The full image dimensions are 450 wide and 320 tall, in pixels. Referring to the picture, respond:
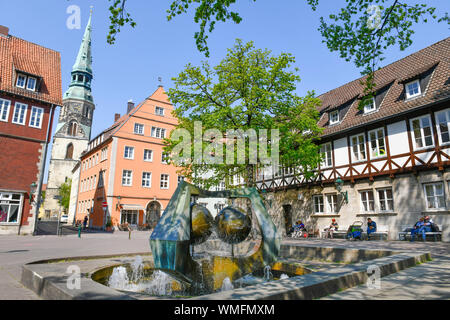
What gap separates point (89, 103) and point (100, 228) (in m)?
54.6

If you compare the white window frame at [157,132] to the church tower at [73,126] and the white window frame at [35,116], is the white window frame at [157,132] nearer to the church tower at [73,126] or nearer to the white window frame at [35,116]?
the white window frame at [35,116]

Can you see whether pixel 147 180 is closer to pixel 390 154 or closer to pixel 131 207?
pixel 131 207

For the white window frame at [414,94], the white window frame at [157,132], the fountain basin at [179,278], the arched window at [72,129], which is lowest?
the fountain basin at [179,278]

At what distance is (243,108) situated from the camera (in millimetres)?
16891

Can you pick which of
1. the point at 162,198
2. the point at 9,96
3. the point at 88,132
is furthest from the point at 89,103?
the point at 9,96

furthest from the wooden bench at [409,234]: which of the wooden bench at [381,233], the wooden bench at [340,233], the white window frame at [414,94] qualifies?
the white window frame at [414,94]

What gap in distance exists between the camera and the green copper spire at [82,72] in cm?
7550

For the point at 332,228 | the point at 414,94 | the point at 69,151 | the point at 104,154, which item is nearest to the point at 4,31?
the point at 104,154

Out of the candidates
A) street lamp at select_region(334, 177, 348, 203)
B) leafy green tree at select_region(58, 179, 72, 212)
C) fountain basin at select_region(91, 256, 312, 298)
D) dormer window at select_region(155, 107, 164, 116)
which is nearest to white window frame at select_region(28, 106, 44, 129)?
dormer window at select_region(155, 107, 164, 116)

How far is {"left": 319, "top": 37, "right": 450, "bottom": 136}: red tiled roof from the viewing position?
16.2m

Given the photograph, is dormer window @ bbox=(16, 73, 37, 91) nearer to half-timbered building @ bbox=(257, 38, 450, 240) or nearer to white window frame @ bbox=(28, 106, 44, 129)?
white window frame @ bbox=(28, 106, 44, 129)

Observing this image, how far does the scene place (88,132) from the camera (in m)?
75.9

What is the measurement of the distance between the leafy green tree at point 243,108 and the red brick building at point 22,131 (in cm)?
1272
